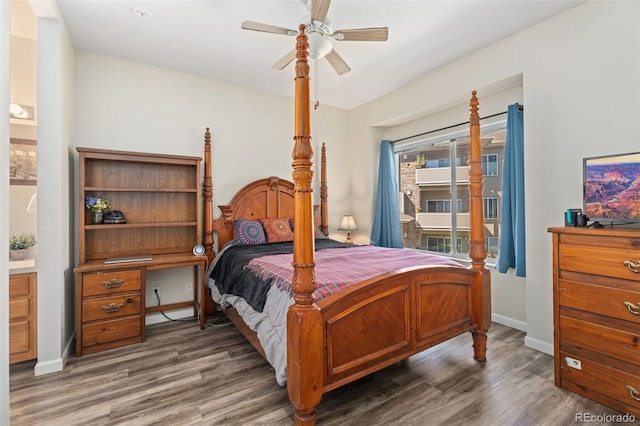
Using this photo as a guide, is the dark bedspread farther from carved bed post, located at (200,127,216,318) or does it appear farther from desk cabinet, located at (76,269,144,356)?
desk cabinet, located at (76,269,144,356)

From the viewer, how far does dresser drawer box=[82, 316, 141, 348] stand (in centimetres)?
255

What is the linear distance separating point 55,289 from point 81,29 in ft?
7.47

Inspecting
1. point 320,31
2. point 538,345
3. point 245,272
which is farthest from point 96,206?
point 538,345

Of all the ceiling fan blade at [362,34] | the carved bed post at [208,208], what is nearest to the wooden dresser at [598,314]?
the ceiling fan blade at [362,34]

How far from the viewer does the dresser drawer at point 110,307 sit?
255 cm

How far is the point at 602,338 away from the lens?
1.85 metres

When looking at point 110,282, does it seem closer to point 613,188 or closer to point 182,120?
point 182,120

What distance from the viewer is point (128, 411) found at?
1.85 metres

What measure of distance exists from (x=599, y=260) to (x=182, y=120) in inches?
158

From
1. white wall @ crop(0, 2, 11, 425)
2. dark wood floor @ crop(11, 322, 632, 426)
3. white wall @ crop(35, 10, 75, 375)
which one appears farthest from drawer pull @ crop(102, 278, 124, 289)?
white wall @ crop(0, 2, 11, 425)

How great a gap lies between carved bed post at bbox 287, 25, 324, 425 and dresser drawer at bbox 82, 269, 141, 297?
1.90 m

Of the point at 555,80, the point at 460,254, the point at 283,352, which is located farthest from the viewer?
the point at 460,254

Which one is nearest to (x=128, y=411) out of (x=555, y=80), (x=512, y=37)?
(x=555, y=80)

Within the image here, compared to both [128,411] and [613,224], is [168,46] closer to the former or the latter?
[128,411]
